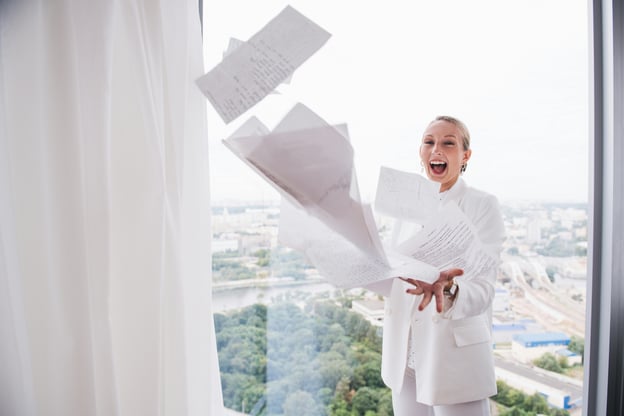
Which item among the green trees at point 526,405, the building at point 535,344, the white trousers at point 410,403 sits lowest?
the green trees at point 526,405

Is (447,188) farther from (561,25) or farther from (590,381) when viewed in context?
(590,381)

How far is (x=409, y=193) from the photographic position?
740 mm

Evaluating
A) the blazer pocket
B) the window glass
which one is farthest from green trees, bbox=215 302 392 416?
the blazer pocket

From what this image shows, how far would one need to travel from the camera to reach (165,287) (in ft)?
2.29

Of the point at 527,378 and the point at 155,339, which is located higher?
the point at 155,339

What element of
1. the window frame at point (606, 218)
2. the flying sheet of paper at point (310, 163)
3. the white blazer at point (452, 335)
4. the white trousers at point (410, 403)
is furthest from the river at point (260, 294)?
the window frame at point (606, 218)

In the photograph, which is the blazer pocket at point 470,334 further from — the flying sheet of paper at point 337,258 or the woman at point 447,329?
the flying sheet of paper at point 337,258

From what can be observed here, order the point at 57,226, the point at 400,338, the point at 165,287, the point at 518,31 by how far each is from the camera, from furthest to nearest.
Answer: the point at 518,31 → the point at 400,338 → the point at 165,287 → the point at 57,226

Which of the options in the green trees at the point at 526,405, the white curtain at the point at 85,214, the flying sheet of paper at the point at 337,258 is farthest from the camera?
the green trees at the point at 526,405

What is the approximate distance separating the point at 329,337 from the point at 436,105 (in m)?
0.76

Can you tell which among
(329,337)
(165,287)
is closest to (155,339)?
(165,287)

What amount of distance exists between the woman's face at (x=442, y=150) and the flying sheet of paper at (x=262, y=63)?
2.05ft

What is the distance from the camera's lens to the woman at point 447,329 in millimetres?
991

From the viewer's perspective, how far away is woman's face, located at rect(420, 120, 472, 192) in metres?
1.11
